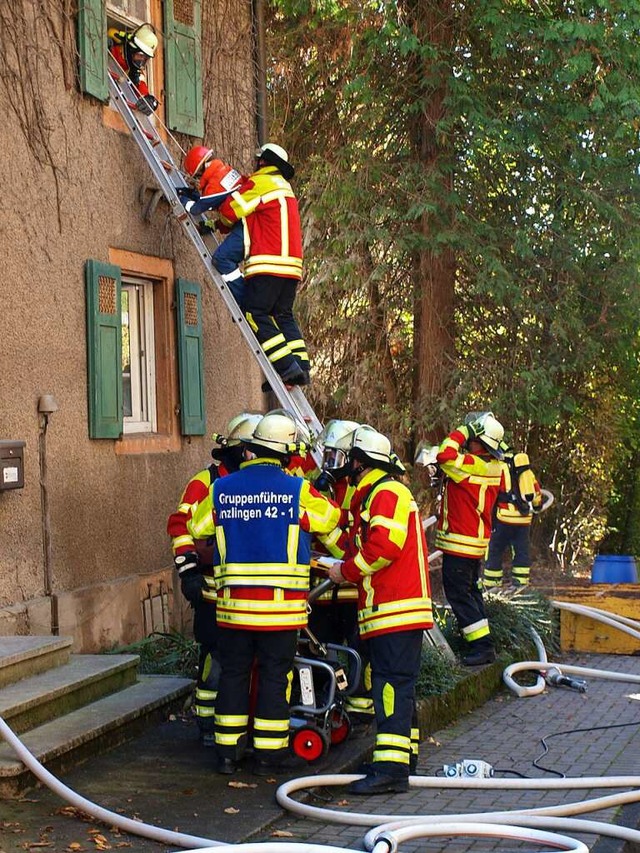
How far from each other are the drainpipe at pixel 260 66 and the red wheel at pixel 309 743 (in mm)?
6904

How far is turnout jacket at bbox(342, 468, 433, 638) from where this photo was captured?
6.96 metres

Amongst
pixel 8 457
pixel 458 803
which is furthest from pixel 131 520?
pixel 458 803

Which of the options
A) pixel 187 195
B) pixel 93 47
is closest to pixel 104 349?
pixel 187 195

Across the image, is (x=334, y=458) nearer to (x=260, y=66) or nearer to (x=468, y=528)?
(x=468, y=528)

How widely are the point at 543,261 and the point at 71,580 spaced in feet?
26.0

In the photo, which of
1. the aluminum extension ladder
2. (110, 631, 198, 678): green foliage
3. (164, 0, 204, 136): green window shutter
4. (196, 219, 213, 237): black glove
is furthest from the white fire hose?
(164, 0, 204, 136): green window shutter

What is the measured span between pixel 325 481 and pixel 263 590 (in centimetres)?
120

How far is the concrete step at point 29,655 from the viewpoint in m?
7.06

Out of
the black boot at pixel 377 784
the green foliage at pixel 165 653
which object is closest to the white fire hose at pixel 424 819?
the black boot at pixel 377 784

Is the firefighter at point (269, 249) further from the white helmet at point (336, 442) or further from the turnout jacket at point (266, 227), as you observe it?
the white helmet at point (336, 442)

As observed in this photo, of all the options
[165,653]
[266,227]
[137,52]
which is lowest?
[165,653]

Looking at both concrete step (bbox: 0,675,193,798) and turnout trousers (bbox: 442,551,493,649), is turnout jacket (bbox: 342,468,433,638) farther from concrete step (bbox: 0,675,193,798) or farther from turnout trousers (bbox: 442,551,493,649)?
turnout trousers (bbox: 442,551,493,649)

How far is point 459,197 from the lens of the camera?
14328mm

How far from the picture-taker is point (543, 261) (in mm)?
15203
